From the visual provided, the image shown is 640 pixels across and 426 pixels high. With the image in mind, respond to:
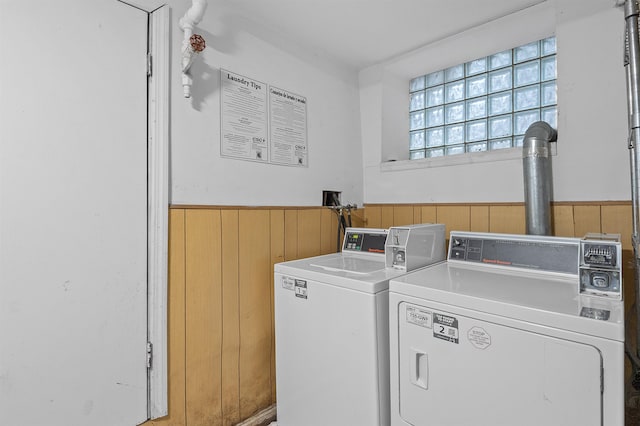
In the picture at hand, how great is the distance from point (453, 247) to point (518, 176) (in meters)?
0.54

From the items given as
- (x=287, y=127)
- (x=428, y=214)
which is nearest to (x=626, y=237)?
(x=428, y=214)

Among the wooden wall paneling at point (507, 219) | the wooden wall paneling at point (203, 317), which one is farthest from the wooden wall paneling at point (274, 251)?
the wooden wall paneling at point (507, 219)

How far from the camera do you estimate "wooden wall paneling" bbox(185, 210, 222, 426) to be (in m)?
1.51

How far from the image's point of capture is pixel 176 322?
4.82 feet

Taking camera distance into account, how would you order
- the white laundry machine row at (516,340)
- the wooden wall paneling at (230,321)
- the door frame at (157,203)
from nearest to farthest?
1. the white laundry machine row at (516,340)
2. the door frame at (157,203)
3. the wooden wall paneling at (230,321)

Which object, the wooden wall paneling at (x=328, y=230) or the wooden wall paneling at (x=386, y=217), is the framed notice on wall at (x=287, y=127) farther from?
the wooden wall paneling at (x=386, y=217)

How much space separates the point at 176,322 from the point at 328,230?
1.07 m

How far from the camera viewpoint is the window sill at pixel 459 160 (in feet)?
5.80

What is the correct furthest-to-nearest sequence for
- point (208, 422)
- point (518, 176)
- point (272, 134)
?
1. point (272, 134)
2. point (518, 176)
3. point (208, 422)

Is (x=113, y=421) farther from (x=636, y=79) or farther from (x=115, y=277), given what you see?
(x=636, y=79)

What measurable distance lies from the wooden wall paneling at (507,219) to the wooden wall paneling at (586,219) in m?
0.22

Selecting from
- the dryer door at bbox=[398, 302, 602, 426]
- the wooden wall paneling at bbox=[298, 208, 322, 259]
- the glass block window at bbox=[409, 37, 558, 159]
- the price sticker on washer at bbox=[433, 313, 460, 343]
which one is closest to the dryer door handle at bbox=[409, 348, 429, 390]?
the dryer door at bbox=[398, 302, 602, 426]

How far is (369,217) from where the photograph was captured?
2414 millimetres

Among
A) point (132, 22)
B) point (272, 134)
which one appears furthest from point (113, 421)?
point (132, 22)
